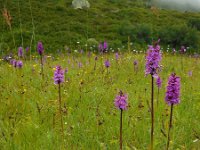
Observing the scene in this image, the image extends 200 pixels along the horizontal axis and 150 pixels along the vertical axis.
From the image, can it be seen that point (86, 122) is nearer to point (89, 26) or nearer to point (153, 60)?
point (153, 60)

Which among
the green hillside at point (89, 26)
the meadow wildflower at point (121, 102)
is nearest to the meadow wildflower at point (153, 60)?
the meadow wildflower at point (121, 102)

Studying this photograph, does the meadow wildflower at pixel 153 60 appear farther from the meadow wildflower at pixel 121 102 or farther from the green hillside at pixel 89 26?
the green hillside at pixel 89 26

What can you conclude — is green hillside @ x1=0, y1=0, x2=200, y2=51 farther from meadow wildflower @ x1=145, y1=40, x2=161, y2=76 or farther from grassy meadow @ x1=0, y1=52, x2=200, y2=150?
meadow wildflower @ x1=145, y1=40, x2=161, y2=76

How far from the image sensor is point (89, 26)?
63.2 metres

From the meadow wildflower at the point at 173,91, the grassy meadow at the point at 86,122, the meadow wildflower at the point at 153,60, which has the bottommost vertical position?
the grassy meadow at the point at 86,122

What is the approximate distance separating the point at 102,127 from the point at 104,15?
6794cm

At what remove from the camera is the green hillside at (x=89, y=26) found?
2055 inches

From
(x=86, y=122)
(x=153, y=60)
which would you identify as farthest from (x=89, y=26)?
(x=153, y=60)

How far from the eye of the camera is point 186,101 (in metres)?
5.77

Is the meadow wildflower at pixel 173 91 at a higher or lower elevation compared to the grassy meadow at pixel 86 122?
higher

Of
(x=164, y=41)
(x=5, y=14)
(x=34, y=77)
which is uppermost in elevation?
(x=5, y=14)

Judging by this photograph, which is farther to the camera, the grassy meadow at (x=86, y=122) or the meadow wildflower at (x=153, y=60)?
the grassy meadow at (x=86, y=122)

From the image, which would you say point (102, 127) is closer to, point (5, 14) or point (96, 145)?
point (96, 145)

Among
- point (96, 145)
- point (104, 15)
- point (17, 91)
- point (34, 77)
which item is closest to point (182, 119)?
point (96, 145)
